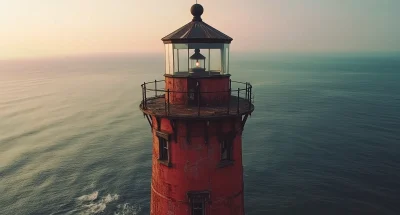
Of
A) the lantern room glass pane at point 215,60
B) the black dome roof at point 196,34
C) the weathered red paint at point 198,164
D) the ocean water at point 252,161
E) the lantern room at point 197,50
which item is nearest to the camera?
the weathered red paint at point 198,164

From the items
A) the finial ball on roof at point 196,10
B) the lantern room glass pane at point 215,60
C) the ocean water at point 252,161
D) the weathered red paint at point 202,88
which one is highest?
the finial ball on roof at point 196,10

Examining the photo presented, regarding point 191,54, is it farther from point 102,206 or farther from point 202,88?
point 102,206

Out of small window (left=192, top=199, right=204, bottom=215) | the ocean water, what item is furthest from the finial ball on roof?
the ocean water

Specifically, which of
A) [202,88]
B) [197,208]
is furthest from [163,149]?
[202,88]

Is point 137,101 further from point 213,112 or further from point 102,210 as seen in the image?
point 213,112

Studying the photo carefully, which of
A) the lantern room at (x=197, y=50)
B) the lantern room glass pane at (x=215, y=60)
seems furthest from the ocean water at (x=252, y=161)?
the lantern room at (x=197, y=50)

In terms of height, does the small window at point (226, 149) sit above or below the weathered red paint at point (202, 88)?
below

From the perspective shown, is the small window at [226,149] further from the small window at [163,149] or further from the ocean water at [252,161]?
the ocean water at [252,161]
